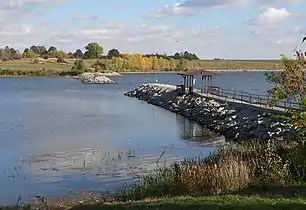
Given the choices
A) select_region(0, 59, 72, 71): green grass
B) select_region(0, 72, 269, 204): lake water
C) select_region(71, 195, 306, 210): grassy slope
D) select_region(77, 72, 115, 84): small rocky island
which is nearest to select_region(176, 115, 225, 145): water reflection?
select_region(0, 72, 269, 204): lake water

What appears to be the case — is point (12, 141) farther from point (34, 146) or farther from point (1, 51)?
point (1, 51)

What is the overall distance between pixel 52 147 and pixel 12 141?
3.88 meters

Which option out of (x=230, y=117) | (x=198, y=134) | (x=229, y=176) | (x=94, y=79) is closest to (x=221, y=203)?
(x=229, y=176)

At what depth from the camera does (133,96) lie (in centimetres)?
8381

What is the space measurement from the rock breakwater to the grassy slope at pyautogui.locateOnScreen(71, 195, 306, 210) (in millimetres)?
8578

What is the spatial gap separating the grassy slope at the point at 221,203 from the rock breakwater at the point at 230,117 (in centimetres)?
858

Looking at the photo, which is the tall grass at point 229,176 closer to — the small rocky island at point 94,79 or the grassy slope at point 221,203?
the grassy slope at point 221,203

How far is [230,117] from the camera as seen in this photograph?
137 ft

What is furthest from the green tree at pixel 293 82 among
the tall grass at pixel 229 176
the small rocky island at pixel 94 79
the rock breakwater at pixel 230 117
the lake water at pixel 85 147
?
the small rocky island at pixel 94 79

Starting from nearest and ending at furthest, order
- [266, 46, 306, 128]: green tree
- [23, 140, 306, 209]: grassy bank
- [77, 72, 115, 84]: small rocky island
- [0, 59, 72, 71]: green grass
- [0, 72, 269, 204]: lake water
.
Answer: [23, 140, 306, 209]: grassy bank
[266, 46, 306, 128]: green tree
[0, 72, 269, 204]: lake water
[77, 72, 115, 84]: small rocky island
[0, 59, 72, 71]: green grass

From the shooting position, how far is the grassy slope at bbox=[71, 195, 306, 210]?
1101cm

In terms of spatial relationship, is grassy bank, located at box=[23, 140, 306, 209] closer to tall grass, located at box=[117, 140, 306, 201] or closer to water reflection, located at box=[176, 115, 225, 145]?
tall grass, located at box=[117, 140, 306, 201]

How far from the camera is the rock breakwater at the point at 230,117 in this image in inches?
1275

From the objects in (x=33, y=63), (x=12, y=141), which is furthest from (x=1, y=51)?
(x=12, y=141)
